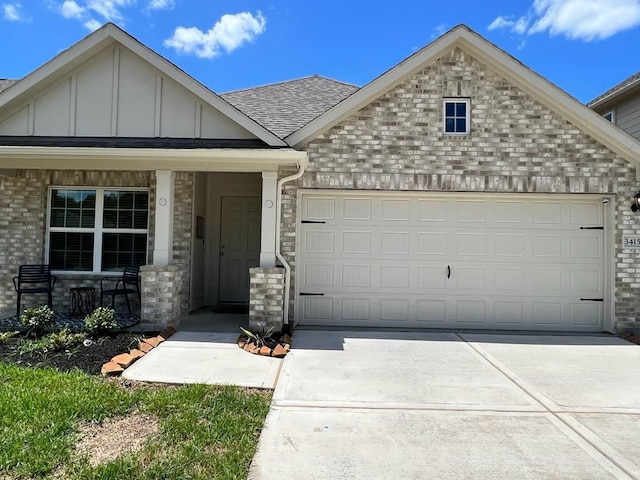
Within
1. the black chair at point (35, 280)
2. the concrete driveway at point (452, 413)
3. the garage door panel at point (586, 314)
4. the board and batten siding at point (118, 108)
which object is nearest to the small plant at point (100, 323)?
the black chair at point (35, 280)

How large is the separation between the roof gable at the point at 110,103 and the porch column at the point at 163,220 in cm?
83

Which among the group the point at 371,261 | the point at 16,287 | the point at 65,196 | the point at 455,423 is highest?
the point at 65,196

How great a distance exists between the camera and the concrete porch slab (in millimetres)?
4781

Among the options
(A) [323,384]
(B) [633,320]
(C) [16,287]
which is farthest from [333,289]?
(C) [16,287]

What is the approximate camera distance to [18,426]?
349cm

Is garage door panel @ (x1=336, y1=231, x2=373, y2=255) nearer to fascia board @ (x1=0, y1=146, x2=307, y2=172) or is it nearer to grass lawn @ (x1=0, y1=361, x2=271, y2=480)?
fascia board @ (x1=0, y1=146, x2=307, y2=172)

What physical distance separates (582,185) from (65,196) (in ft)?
30.2

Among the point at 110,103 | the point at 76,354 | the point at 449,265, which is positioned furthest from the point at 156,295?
the point at 449,265

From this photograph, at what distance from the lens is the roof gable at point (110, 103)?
289 inches

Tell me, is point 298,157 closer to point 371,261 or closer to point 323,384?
point 371,261

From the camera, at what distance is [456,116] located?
306 inches

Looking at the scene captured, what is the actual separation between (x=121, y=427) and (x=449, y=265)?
19.2 ft

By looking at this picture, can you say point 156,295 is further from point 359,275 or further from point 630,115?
point 630,115

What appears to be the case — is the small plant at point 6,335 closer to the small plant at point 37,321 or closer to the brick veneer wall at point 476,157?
the small plant at point 37,321
